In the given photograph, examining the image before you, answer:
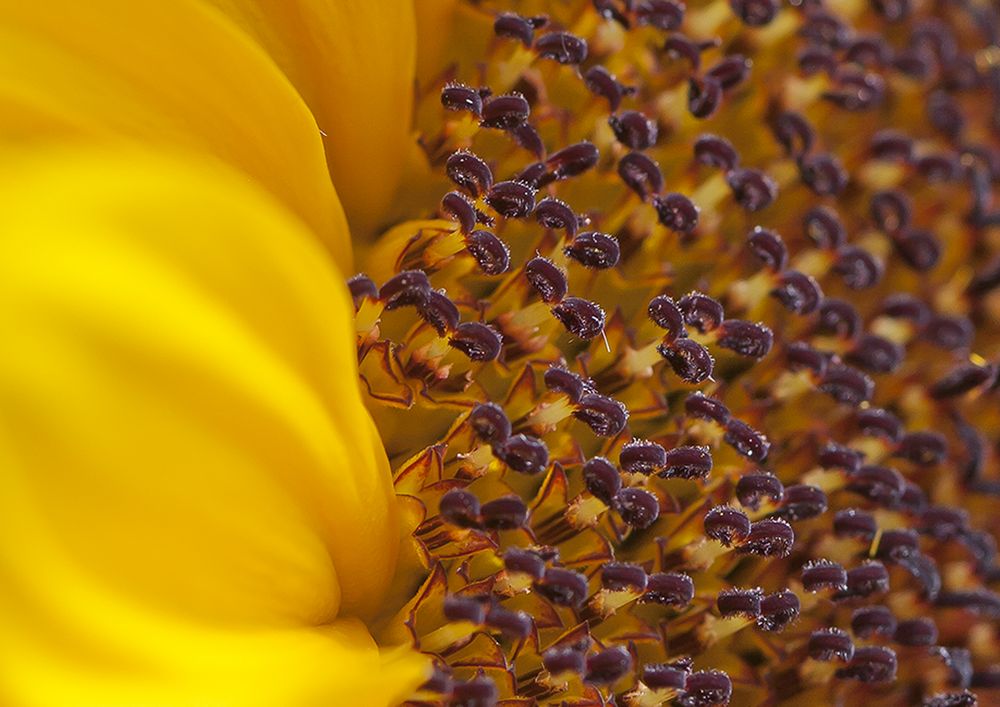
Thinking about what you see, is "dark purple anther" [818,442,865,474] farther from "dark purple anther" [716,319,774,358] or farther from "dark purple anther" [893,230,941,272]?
"dark purple anther" [893,230,941,272]

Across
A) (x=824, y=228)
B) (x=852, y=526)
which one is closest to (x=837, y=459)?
(x=852, y=526)

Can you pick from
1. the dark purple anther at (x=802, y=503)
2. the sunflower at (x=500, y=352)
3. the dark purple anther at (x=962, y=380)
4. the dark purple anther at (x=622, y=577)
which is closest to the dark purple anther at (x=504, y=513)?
the sunflower at (x=500, y=352)

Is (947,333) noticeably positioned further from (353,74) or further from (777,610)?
(353,74)

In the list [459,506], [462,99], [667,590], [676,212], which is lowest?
[667,590]

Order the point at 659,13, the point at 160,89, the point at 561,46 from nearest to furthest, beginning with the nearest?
the point at 160,89
the point at 561,46
the point at 659,13

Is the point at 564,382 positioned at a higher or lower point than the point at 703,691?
higher

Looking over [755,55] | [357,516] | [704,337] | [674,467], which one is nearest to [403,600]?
[357,516]

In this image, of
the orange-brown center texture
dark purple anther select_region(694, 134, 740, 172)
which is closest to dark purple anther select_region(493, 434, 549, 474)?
the orange-brown center texture
